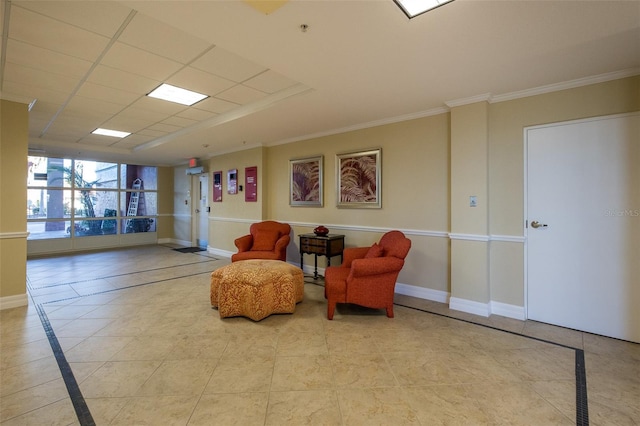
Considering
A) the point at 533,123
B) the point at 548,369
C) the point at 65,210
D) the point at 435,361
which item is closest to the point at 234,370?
the point at 435,361

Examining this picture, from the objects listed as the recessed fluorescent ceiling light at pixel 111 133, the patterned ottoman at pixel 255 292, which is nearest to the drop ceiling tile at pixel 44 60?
the patterned ottoman at pixel 255 292

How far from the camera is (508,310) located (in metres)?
3.31

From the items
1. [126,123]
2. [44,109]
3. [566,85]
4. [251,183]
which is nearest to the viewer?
[566,85]

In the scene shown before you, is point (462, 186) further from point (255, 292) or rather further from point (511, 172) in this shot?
point (255, 292)

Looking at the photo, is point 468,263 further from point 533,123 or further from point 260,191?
point 260,191

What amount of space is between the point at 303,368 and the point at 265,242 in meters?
3.00

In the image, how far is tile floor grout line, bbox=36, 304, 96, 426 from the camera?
1723mm

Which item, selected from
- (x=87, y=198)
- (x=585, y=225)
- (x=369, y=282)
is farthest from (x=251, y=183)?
(x=585, y=225)

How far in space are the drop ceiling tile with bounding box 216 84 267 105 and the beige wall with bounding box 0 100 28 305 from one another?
2417 mm

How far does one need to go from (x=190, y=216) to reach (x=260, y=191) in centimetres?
363

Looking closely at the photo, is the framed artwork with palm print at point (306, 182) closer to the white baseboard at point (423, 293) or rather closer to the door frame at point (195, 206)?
the white baseboard at point (423, 293)

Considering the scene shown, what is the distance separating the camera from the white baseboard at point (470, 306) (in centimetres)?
333

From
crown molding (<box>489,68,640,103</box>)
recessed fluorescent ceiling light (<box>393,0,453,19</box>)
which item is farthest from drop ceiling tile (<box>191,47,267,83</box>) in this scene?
crown molding (<box>489,68,640,103</box>)

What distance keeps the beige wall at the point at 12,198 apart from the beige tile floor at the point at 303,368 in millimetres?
380
